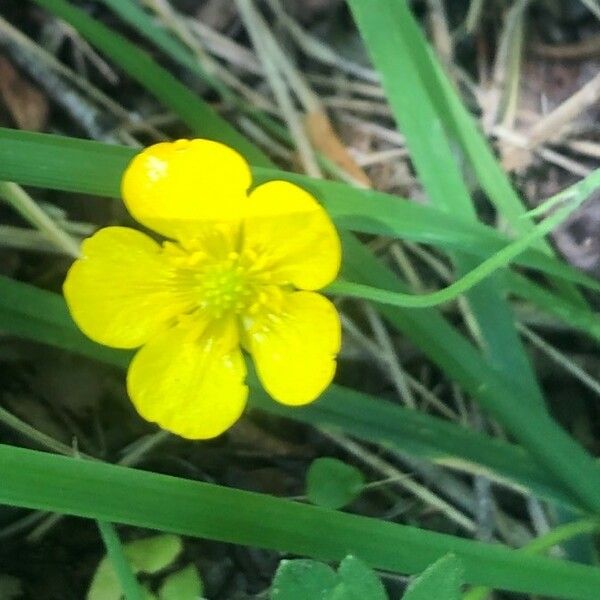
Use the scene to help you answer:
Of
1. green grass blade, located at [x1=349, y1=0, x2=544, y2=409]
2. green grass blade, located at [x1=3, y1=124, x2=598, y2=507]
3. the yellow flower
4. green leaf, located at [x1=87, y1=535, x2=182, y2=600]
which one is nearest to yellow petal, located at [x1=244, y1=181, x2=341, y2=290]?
the yellow flower

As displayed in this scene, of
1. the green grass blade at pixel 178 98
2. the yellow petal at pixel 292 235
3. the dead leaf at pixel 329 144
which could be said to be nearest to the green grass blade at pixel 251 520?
the yellow petal at pixel 292 235

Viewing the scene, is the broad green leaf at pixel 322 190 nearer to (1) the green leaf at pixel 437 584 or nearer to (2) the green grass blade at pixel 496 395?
(2) the green grass blade at pixel 496 395

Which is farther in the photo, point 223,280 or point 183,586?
point 183,586

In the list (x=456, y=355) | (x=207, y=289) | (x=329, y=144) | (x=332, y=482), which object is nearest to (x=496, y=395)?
(x=456, y=355)

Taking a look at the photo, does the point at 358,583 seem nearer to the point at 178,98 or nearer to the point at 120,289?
the point at 120,289

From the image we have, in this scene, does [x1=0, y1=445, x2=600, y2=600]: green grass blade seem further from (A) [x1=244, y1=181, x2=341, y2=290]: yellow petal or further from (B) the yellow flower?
(A) [x1=244, y1=181, x2=341, y2=290]: yellow petal

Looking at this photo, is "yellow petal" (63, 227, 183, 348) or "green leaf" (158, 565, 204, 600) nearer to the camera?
"yellow petal" (63, 227, 183, 348)
